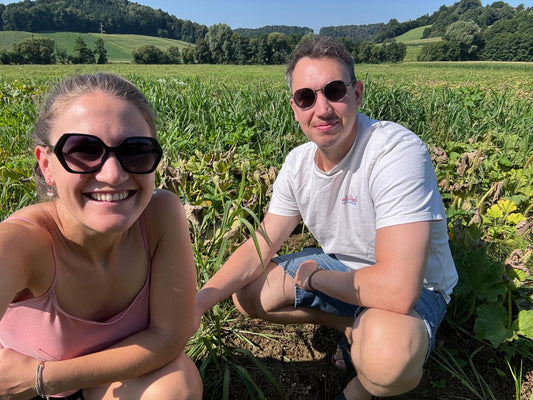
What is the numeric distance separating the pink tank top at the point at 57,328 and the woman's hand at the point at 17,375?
0.05 meters

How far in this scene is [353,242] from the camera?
1654 millimetres

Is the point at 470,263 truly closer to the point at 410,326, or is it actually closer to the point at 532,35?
Answer: the point at 410,326

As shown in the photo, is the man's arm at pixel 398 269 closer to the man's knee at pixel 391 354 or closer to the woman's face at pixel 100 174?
the man's knee at pixel 391 354

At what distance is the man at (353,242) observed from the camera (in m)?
1.33

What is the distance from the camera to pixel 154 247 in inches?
49.1

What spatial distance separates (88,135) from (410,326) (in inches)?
44.0

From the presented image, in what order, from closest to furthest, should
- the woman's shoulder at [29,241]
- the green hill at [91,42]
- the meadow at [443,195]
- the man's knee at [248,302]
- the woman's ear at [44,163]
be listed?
the woman's shoulder at [29,241] < the woman's ear at [44,163] < the meadow at [443,195] < the man's knee at [248,302] < the green hill at [91,42]

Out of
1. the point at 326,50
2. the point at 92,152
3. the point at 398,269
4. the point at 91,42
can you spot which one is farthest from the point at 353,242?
the point at 91,42

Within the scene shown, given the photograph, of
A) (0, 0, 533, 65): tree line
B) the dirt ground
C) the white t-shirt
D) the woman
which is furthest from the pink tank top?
(0, 0, 533, 65): tree line

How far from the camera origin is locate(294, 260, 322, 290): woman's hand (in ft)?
5.39

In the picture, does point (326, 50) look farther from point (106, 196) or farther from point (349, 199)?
point (106, 196)

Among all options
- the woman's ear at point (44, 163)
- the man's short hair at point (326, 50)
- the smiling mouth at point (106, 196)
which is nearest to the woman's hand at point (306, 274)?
the man's short hair at point (326, 50)

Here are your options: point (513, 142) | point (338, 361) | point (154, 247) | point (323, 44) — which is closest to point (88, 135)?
point (154, 247)

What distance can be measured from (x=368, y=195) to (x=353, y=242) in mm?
243
